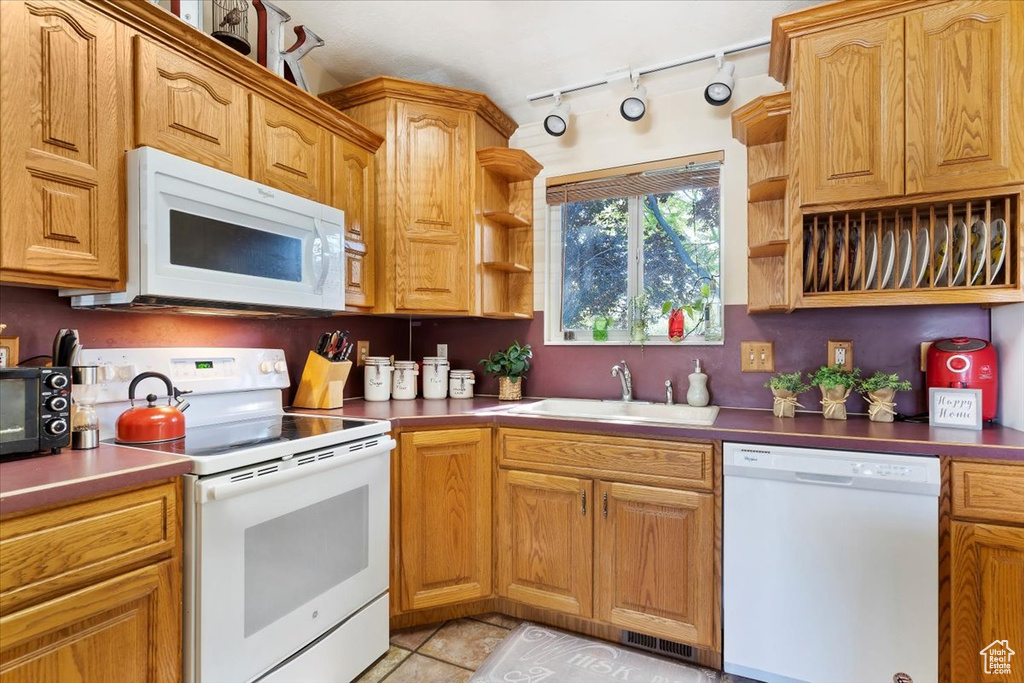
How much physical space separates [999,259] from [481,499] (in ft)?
6.61

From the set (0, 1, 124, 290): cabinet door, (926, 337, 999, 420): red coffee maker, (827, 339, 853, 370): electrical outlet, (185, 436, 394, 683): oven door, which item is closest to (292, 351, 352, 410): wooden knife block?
(185, 436, 394, 683): oven door

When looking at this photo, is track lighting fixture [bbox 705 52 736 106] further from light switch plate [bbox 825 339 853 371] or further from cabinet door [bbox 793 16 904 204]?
light switch plate [bbox 825 339 853 371]

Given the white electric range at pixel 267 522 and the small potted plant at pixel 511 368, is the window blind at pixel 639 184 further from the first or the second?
the white electric range at pixel 267 522

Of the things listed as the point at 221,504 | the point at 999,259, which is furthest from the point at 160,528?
the point at 999,259

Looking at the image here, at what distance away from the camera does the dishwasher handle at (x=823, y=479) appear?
157 centimetres

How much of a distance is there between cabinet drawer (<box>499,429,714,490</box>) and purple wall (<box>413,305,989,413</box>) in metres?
0.67

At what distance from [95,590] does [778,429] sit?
1.93 m

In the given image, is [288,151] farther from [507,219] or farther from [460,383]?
[460,383]

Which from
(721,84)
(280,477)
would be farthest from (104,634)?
(721,84)

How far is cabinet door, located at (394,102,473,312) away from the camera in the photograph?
2.32 meters

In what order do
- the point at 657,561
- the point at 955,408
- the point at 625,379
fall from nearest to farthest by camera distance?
the point at 955,408, the point at 657,561, the point at 625,379

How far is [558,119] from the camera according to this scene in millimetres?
2545

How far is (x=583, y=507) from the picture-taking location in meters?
1.96

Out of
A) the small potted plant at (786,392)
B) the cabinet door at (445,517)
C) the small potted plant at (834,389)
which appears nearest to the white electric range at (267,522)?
the cabinet door at (445,517)
